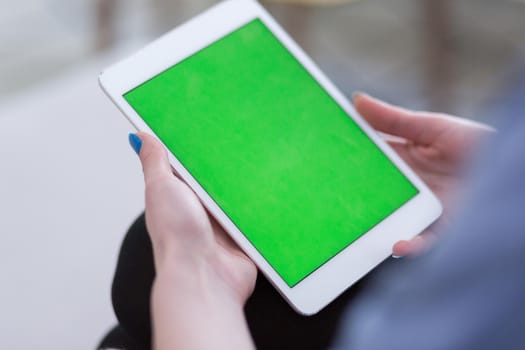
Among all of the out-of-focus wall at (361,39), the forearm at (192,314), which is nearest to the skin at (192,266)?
the forearm at (192,314)

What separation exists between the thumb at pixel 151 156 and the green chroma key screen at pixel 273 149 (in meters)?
0.04

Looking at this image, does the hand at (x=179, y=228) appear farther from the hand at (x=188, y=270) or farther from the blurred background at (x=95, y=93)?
the blurred background at (x=95, y=93)

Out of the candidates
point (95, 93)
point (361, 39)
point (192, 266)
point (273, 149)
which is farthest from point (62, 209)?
point (361, 39)

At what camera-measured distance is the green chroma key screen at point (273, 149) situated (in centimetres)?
79

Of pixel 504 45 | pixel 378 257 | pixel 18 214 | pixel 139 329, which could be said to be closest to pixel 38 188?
pixel 18 214

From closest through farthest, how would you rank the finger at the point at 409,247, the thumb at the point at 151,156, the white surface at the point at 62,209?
the thumb at the point at 151,156, the finger at the point at 409,247, the white surface at the point at 62,209

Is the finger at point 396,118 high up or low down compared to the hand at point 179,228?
down

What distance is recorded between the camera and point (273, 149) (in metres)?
0.83

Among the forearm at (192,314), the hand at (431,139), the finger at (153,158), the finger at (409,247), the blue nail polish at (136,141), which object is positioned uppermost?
the blue nail polish at (136,141)

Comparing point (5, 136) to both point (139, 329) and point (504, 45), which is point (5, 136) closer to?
point (139, 329)

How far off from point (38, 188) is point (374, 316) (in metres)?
0.86

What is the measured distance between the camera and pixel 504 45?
5.90 feet

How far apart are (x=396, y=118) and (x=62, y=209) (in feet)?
1.94

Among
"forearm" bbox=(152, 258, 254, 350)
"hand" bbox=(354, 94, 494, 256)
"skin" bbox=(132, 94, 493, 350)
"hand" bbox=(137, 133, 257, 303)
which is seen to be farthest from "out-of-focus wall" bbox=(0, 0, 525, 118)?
"forearm" bbox=(152, 258, 254, 350)
